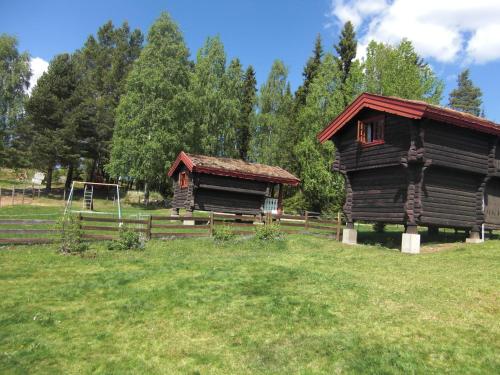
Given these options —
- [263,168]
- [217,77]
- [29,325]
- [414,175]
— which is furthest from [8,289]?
[217,77]

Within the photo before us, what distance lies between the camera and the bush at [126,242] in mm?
15820

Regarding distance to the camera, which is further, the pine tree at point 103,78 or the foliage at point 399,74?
the pine tree at point 103,78

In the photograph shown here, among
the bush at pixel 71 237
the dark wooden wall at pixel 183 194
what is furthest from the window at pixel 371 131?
the bush at pixel 71 237

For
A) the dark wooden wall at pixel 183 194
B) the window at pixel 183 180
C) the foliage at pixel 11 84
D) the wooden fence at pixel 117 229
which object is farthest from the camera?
the foliage at pixel 11 84

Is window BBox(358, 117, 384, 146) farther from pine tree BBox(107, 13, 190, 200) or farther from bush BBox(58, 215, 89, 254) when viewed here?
pine tree BBox(107, 13, 190, 200)

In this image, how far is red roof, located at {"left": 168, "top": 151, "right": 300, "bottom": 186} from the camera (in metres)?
26.8

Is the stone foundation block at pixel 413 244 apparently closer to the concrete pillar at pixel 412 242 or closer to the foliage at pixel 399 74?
the concrete pillar at pixel 412 242

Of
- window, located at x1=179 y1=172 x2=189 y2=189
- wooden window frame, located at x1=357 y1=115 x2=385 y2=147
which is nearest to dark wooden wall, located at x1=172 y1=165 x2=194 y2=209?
window, located at x1=179 y1=172 x2=189 y2=189

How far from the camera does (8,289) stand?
1029 centimetres

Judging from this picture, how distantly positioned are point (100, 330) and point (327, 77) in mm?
34402

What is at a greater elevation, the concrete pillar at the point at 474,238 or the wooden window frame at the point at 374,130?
the wooden window frame at the point at 374,130

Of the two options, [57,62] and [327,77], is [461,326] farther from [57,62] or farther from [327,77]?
[57,62]

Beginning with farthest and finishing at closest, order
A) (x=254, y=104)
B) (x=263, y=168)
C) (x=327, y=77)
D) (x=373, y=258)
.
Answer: (x=254, y=104), (x=327, y=77), (x=263, y=168), (x=373, y=258)

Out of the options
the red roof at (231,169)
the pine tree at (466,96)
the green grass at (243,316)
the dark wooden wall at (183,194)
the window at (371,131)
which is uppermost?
the pine tree at (466,96)
